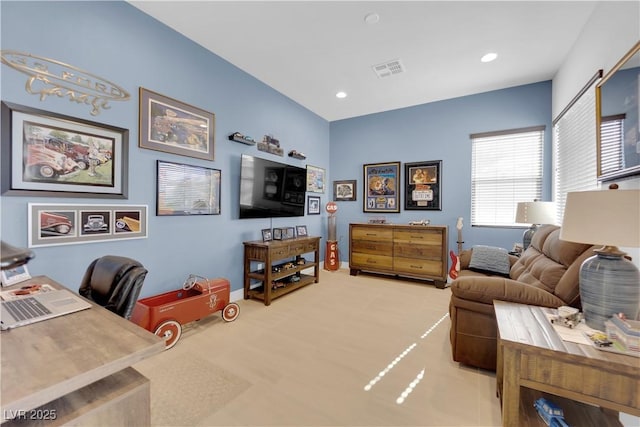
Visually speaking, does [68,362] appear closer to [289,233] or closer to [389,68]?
[289,233]

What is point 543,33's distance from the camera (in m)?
2.63

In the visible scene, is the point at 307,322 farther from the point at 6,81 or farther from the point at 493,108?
the point at 493,108

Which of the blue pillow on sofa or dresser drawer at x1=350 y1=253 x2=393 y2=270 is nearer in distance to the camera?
the blue pillow on sofa

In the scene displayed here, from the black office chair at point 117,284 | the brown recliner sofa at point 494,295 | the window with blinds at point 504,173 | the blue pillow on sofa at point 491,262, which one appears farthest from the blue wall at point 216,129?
the brown recliner sofa at point 494,295

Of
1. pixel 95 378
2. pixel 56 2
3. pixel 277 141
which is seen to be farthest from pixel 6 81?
pixel 277 141

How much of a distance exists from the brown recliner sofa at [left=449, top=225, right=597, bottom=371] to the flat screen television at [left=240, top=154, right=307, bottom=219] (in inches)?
100

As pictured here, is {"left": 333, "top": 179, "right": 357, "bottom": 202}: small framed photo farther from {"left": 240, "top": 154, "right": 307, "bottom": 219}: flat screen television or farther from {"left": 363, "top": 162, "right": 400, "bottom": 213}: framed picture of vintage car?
{"left": 240, "top": 154, "right": 307, "bottom": 219}: flat screen television

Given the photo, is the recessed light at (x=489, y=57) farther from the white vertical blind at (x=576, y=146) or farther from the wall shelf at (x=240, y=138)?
the wall shelf at (x=240, y=138)

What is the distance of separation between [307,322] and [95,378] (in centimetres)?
218

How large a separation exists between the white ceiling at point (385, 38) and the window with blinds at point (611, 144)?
4.02ft

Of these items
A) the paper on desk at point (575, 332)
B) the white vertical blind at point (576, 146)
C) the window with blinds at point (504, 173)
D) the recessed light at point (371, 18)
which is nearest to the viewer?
the paper on desk at point (575, 332)

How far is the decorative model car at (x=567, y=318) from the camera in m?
1.31

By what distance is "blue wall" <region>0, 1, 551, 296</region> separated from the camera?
1913mm

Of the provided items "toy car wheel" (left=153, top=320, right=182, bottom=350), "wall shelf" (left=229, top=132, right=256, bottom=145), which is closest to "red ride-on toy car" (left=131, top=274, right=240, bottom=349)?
"toy car wheel" (left=153, top=320, right=182, bottom=350)
